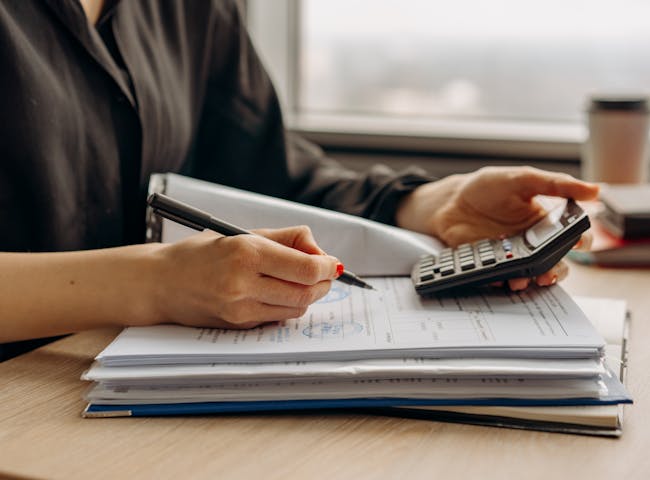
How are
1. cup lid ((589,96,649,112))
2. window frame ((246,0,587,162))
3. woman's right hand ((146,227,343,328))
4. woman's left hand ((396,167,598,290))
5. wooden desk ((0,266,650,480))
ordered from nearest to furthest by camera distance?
wooden desk ((0,266,650,480))
woman's right hand ((146,227,343,328))
woman's left hand ((396,167,598,290))
cup lid ((589,96,649,112))
window frame ((246,0,587,162))

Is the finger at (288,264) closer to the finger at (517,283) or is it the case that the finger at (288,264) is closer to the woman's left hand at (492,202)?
the finger at (517,283)

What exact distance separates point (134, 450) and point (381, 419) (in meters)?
0.17

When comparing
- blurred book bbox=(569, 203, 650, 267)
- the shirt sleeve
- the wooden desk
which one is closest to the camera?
the wooden desk

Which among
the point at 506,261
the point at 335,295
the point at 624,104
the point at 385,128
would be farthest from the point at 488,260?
the point at 385,128

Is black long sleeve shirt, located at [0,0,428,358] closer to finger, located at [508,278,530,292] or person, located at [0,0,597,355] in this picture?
person, located at [0,0,597,355]

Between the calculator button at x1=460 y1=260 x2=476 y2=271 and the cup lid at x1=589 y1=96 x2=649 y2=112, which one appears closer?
the calculator button at x1=460 y1=260 x2=476 y2=271

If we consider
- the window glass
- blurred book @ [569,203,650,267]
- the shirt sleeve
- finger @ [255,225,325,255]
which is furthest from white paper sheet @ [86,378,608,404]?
the window glass

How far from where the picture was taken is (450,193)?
953mm

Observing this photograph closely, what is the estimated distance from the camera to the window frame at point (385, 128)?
5.10ft

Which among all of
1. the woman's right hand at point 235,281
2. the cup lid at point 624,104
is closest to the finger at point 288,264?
the woman's right hand at point 235,281

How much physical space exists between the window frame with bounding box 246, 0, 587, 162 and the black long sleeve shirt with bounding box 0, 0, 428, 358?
327 mm

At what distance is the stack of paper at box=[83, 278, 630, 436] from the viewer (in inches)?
23.0

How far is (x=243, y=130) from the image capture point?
1.17 metres

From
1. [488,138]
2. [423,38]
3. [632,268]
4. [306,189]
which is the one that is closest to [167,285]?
[306,189]
